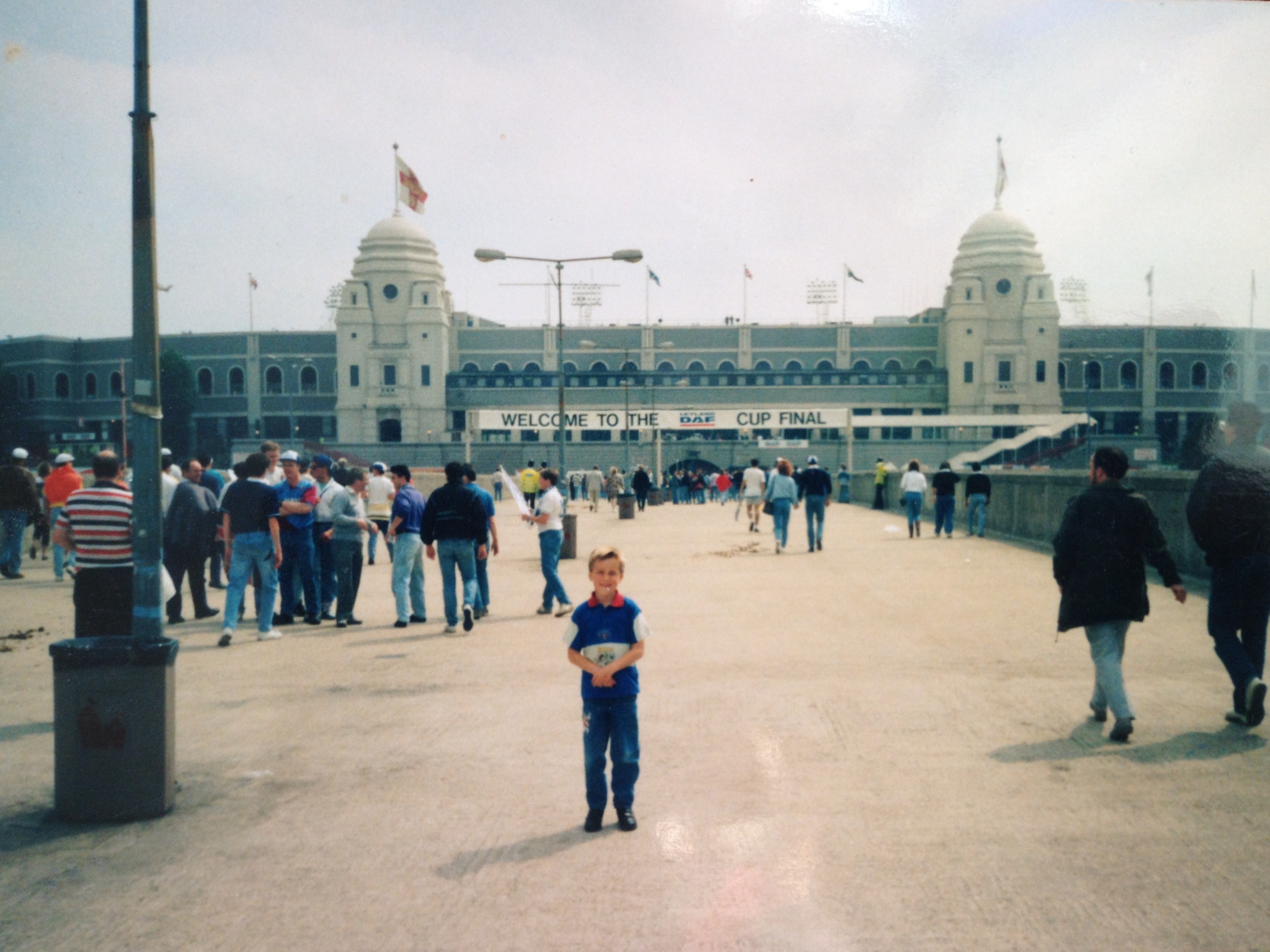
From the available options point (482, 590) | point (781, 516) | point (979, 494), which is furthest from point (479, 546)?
point (979, 494)

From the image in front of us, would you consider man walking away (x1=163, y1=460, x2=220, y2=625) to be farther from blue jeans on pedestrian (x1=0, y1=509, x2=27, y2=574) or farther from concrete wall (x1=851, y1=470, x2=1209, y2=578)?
concrete wall (x1=851, y1=470, x2=1209, y2=578)

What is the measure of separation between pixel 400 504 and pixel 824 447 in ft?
212

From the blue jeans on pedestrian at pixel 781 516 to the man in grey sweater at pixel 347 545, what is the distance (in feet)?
31.4

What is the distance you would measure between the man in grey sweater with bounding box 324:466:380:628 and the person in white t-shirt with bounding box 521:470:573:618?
1.93 meters

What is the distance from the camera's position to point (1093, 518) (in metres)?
6.49

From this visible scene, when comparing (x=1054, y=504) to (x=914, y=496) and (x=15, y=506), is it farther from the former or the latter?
(x=15, y=506)

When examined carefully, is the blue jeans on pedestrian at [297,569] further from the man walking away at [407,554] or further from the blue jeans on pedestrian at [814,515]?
the blue jeans on pedestrian at [814,515]

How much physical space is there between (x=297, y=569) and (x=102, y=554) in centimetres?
468

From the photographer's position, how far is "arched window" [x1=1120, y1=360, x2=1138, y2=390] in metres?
77.4

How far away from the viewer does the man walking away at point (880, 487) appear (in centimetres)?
3428

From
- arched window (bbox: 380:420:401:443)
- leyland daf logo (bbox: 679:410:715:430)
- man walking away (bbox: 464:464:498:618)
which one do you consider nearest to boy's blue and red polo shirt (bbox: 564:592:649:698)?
man walking away (bbox: 464:464:498:618)

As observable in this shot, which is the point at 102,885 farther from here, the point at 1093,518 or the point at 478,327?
the point at 478,327

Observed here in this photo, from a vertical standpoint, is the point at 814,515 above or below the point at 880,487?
below

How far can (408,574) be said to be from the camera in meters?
11.5
